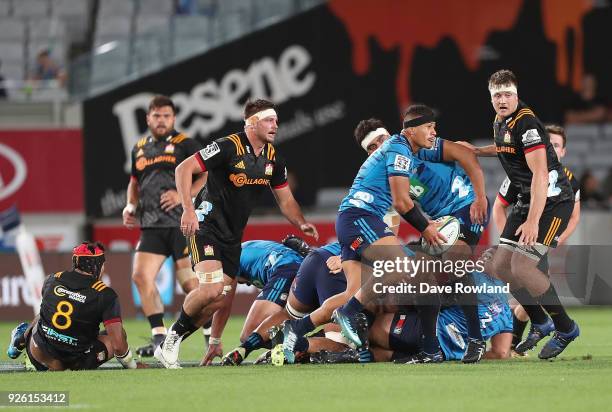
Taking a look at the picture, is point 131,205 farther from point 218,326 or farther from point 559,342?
point 559,342

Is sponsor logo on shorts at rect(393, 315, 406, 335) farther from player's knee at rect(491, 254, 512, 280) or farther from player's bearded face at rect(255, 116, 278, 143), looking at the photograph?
player's bearded face at rect(255, 116, 278, 143)

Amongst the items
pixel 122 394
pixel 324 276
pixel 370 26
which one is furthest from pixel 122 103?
pixel 122 394

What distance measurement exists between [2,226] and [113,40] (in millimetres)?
4615

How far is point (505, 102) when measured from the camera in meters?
9.67

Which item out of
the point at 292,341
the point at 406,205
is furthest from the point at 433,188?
the point at 292,341

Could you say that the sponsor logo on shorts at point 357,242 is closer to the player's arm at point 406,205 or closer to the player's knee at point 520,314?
the player's arm at point 406,205

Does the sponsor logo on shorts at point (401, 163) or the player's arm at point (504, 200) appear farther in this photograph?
the player's arm at point (504, 200)

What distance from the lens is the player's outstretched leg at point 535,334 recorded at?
10180 millimetres

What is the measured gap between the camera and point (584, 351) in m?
11.0

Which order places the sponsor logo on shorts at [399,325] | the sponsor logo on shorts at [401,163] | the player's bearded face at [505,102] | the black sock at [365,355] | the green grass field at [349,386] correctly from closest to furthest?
the green grass field at [349,386], the sponsor logo on shorts at [401,163], the player's bearded face at [505,102], the sponsor logo on shorts at [399,325], the black sock at [365,355]

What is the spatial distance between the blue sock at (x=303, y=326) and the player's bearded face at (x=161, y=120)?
123 inches

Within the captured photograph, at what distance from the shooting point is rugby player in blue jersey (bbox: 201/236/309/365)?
10.7m

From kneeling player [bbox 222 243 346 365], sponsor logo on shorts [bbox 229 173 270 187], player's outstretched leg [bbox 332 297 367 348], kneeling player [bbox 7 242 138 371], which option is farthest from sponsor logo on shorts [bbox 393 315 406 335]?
kneeling player [bbox 7 242 138 371]

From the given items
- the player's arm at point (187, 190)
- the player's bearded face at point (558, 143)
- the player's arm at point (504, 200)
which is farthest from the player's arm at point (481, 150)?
the player's arm at point (187, 190)
